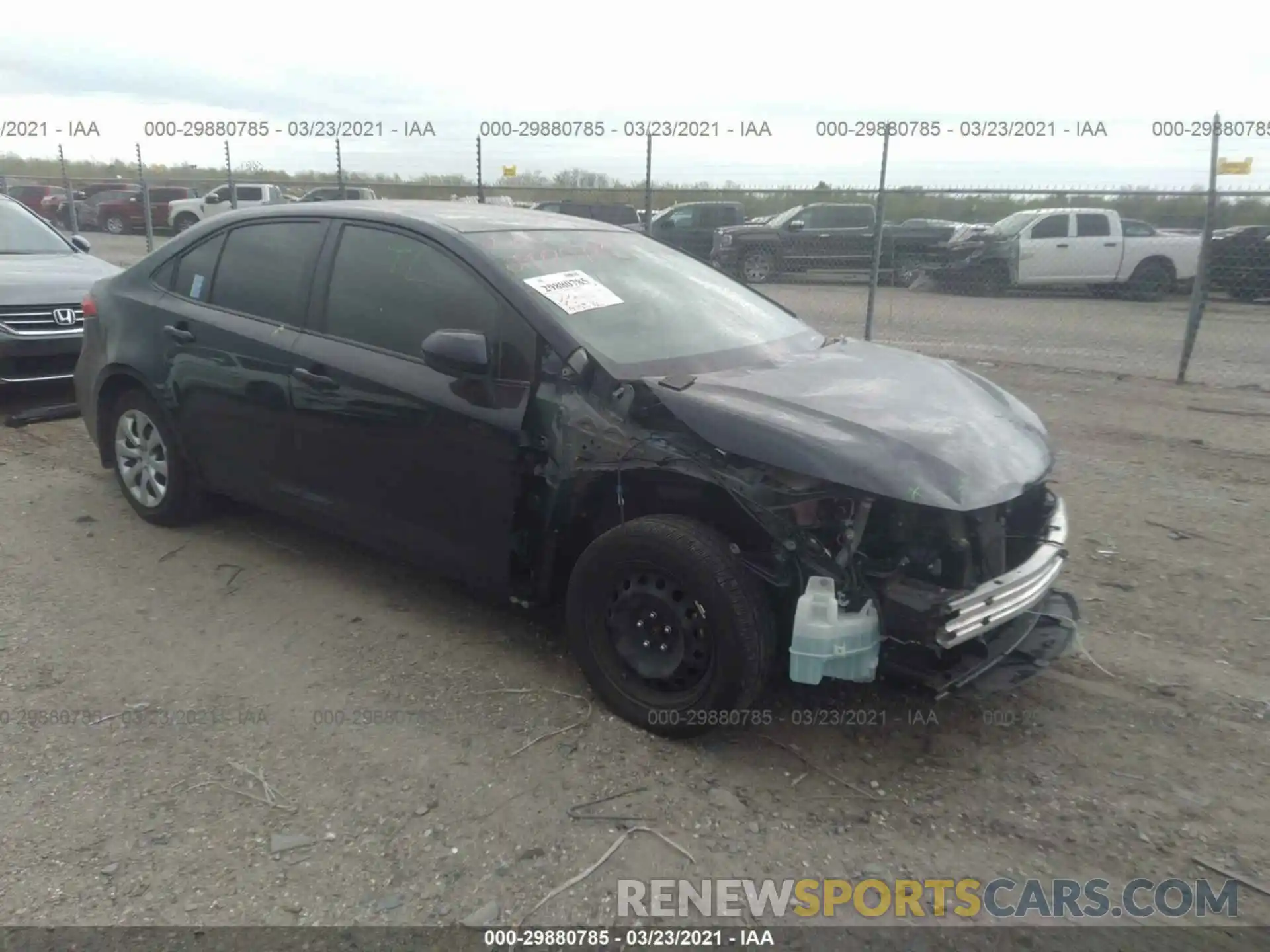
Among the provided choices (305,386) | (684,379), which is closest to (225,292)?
(305,386)

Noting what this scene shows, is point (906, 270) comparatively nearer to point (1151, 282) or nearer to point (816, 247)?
point (816, 247)

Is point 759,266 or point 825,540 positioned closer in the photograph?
point 825,540

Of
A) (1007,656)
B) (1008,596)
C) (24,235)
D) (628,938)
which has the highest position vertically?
(24,235)

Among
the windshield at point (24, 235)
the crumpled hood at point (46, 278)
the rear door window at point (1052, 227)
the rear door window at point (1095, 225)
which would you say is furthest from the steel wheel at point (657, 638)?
the rear door window at point (1095, 225)

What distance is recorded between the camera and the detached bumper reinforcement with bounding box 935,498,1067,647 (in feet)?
9.28

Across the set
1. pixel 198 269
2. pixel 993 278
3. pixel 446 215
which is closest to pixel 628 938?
pixel 446 215

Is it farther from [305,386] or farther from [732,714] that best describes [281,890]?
[305,386]

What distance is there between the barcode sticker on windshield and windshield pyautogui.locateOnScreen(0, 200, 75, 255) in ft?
20.9

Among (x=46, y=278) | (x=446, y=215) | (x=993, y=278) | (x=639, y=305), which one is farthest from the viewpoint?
(x=993, y=278)

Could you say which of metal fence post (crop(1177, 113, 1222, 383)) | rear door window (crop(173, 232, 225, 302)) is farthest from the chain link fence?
rear door window (crop(173, 232, 225, 302))

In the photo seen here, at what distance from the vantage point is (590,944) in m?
2.41

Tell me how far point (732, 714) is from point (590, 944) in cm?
88

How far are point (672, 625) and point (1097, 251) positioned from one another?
16383 mm

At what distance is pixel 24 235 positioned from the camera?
8.15 metres
